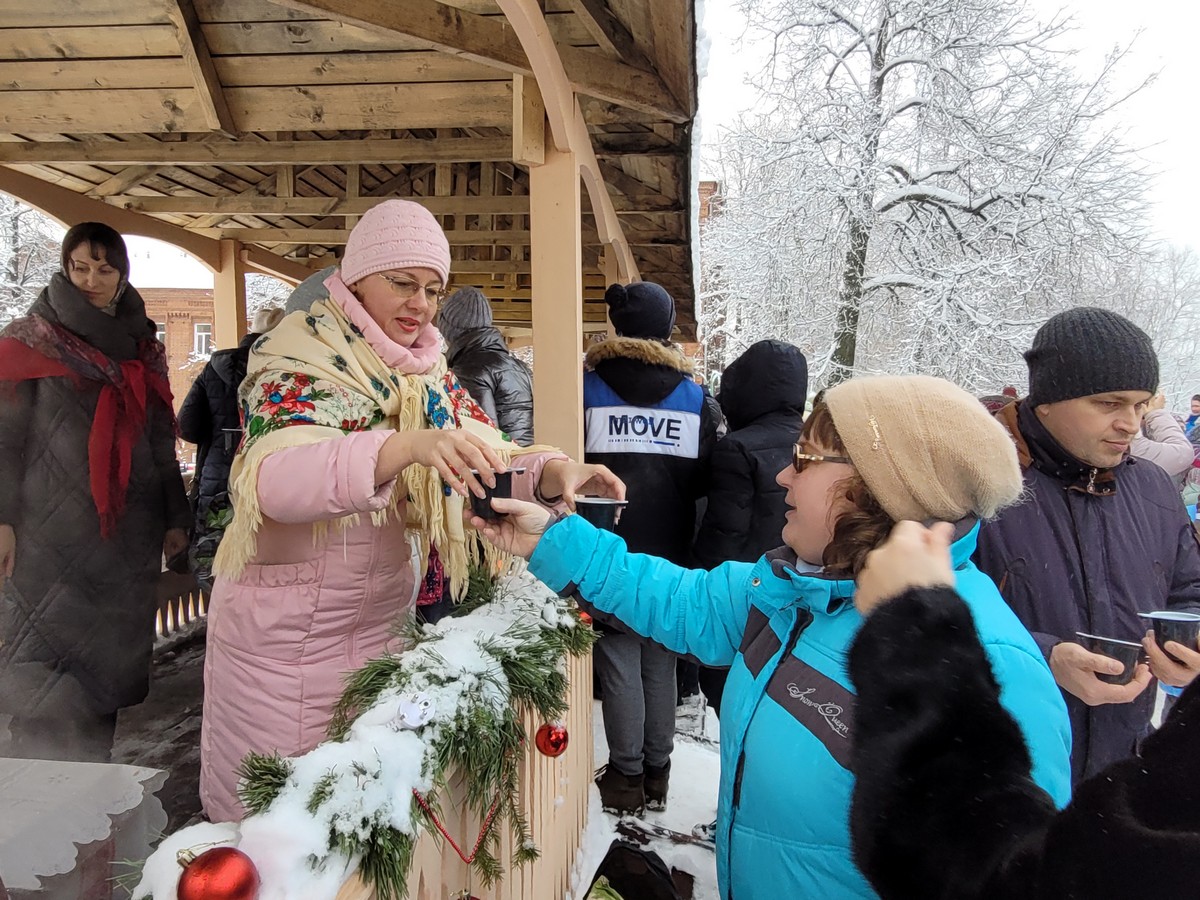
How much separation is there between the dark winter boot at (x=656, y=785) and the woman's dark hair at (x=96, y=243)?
2940mm

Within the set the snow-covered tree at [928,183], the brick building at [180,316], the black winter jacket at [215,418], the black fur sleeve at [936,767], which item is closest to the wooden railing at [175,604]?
the black winter jacket at [215,418]

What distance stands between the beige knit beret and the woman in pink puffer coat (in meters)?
0.67

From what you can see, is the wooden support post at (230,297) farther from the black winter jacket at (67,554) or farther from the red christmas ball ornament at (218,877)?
the red christmas ball ornament at (218,877)

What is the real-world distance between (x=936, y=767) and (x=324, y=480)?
1.05 metres

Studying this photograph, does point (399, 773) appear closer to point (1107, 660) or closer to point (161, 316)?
point (1107, 660)

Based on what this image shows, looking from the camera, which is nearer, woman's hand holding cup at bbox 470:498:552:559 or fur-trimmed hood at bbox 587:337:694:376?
woman's hand holding cup at bbox 470:498:552:559

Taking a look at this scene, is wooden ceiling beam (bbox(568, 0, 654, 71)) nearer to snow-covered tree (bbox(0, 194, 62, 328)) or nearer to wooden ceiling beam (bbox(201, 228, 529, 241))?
wooden ceiling beam (bbox(201, 228, 529, 241))

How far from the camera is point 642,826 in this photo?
9.77 feet

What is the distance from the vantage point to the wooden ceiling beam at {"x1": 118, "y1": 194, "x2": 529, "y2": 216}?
5.25 m

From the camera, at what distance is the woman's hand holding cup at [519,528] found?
158cm

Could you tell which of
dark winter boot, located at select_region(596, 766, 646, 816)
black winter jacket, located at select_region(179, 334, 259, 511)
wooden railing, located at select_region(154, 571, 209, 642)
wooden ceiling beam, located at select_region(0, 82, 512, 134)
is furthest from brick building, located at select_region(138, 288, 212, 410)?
dark winter boot, located at select_region(596, 766, 646, 816)

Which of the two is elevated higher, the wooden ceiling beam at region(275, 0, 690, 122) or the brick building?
the brick building

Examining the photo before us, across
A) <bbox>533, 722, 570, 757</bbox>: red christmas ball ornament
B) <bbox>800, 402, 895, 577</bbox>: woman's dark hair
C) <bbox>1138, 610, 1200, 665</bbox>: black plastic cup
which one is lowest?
<bbox>533, 722, 570, 757</bbox>: red christmas ball ornament

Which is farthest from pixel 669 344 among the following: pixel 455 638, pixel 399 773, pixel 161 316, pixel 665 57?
pixel 161 316
